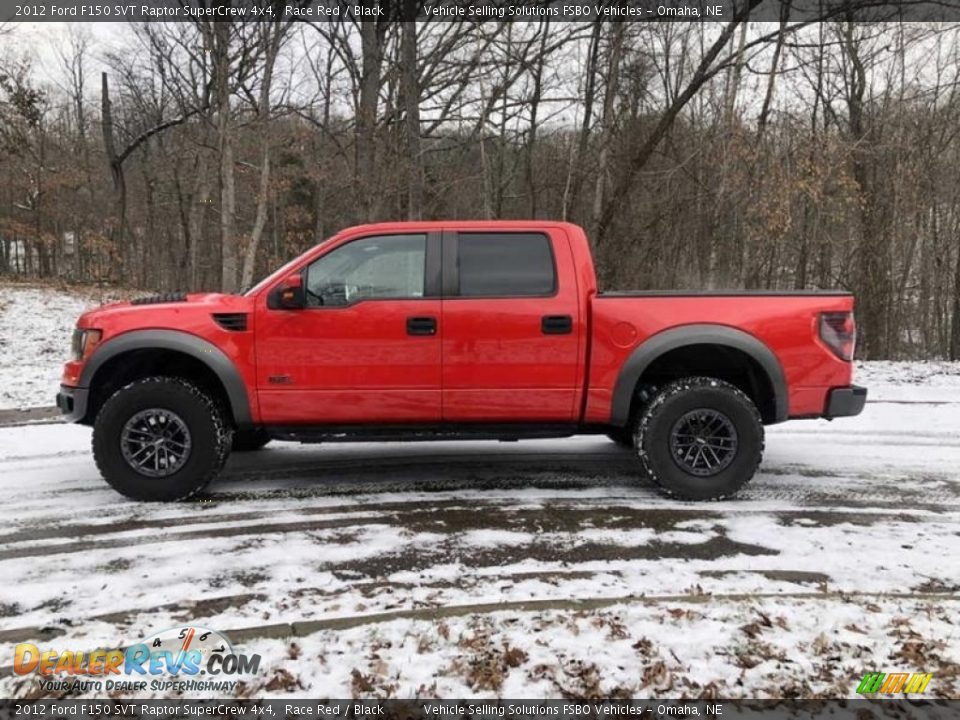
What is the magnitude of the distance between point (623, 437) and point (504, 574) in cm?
291

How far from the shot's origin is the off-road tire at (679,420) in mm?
4566

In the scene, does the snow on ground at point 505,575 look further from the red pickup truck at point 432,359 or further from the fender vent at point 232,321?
the fender vent at point 232,321

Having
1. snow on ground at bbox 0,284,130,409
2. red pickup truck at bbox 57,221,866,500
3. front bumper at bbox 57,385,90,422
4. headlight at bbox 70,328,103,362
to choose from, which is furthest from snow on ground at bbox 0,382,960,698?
snow on ground at bbox 0,284,130,409

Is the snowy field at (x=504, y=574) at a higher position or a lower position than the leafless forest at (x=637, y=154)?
lower

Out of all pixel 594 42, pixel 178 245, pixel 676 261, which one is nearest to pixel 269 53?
pixel 594 42

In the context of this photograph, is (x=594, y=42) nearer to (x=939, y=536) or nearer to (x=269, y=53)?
(x=269, y=53)

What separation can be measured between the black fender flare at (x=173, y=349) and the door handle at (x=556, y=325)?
2.18 meters

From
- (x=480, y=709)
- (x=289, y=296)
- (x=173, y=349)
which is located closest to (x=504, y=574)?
(x=480, y=709)

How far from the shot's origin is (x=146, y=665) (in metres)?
2.66

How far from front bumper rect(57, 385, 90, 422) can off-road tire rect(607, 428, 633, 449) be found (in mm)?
4140

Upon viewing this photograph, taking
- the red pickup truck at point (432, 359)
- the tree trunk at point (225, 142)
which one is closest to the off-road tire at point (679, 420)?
the red pickup truck at point (432, 359)

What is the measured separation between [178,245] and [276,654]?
34685mm

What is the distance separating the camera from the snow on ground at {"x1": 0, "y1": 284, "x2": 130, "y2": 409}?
8.94 metres

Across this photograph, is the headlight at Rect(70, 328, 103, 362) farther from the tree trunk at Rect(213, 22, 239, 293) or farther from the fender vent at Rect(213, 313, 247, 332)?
the tree trunk at Rect(213, 22, 239, 293)
